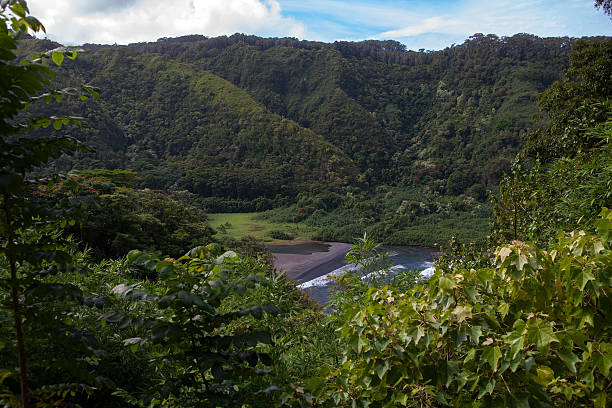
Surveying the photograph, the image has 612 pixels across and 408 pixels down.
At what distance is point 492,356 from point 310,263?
1189cm

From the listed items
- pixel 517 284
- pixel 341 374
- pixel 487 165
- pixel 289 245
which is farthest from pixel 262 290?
pixel 487 165

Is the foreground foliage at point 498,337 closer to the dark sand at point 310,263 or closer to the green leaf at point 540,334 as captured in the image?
the green leaf at point 540,334

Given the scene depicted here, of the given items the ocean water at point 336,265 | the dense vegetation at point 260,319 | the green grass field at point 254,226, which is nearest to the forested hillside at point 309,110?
the green grass field at point 254,226

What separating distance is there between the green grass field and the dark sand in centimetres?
240

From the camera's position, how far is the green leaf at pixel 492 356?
Answer: 999 mm

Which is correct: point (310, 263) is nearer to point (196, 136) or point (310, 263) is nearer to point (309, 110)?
point (196, 136)

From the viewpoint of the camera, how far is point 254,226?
19672 millimetres

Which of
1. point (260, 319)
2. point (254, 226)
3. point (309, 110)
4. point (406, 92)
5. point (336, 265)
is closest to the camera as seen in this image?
point (260, 319)

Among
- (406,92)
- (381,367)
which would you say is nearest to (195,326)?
(381,367)

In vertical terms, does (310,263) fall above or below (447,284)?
below

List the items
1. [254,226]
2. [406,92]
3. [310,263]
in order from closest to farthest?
[310,263], [254,226], [406,92]

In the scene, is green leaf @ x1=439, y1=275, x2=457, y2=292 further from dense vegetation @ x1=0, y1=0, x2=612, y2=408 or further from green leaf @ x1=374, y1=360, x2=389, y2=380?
green leaf @ x1=374, y1=360, x2=389, y2=380

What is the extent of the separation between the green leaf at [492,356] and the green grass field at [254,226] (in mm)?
15306

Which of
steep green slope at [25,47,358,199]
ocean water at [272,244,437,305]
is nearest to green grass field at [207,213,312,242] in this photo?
ocean water at [272,244,437,305]
